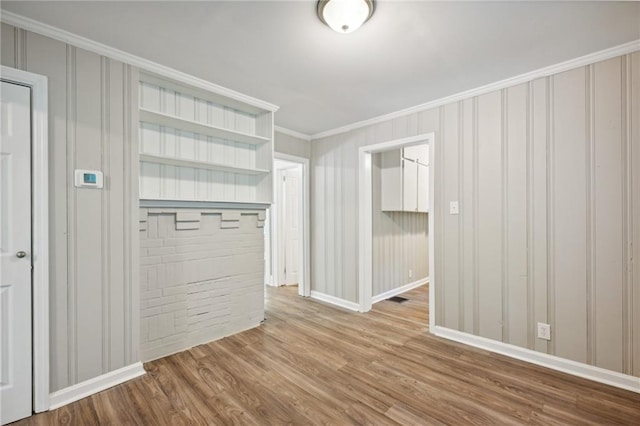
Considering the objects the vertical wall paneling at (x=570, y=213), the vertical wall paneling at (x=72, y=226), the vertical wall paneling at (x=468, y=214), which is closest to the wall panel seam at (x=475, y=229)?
the vertical wall paneling at (x=468, y=214)

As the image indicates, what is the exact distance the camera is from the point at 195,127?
268cm

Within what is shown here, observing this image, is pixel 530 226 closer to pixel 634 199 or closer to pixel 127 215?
pixel 634 199

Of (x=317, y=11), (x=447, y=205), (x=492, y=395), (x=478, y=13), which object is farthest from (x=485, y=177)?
(x=317, y=11)

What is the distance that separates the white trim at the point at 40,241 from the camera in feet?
5.93

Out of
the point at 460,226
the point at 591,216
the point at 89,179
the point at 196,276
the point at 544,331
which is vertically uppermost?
the point at 89,179

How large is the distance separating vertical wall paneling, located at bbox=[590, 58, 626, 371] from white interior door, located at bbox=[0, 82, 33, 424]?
13.0ft

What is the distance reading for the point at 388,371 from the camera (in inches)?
90.1

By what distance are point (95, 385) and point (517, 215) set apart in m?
3.61

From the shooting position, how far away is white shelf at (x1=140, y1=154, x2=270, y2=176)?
2.43m

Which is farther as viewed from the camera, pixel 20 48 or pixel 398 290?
pixel 398 290

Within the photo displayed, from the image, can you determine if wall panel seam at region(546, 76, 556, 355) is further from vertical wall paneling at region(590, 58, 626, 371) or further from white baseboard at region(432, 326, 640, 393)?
vertical wall paneling at region(590, 58, 626, 371)

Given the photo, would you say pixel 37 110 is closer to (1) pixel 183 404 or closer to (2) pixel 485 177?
(1) pixel 183 404

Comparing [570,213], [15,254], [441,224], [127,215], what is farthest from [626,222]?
[15,254]

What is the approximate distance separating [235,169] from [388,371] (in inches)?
93.5
